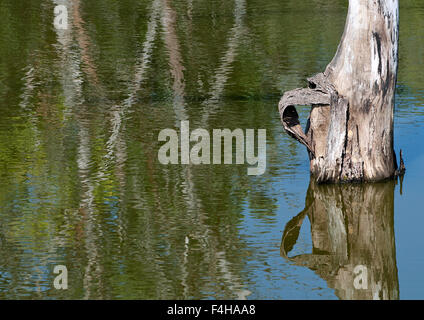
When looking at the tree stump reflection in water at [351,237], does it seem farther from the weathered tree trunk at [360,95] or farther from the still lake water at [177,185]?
the weathered tree trunk at [360,95]

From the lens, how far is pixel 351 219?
35.3 ft

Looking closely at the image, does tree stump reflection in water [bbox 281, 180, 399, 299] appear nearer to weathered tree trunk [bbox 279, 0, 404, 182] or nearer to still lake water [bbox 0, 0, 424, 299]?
still lake water [bbox 0, 0, 424, 299]

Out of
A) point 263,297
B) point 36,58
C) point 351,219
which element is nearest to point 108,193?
point 351,219

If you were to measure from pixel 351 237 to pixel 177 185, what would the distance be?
251 cm

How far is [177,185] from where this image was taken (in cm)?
1199

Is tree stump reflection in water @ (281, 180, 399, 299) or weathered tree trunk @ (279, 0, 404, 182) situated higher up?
weathered tree trunk @ (279, 0, 404, 182)

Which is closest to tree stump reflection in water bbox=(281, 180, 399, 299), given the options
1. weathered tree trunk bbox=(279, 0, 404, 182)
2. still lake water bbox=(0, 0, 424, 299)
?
still lake water bbox=(0, 0, 424, 299)

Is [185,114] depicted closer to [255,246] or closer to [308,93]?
[308,93]

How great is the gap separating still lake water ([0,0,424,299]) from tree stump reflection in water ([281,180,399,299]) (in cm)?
2

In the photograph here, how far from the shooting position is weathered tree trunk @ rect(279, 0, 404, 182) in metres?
11.5

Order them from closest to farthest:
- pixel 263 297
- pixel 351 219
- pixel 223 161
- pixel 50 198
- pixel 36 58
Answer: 1. pixel 263 297
2. pixel 351 219
3. pixel 50 198
4. pixel 223 161
5. pixel 36 58

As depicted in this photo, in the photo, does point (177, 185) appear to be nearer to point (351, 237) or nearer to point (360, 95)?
point (360, 95)

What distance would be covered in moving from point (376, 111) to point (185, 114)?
4.22 meters

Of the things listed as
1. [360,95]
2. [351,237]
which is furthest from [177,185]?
[351,237]
